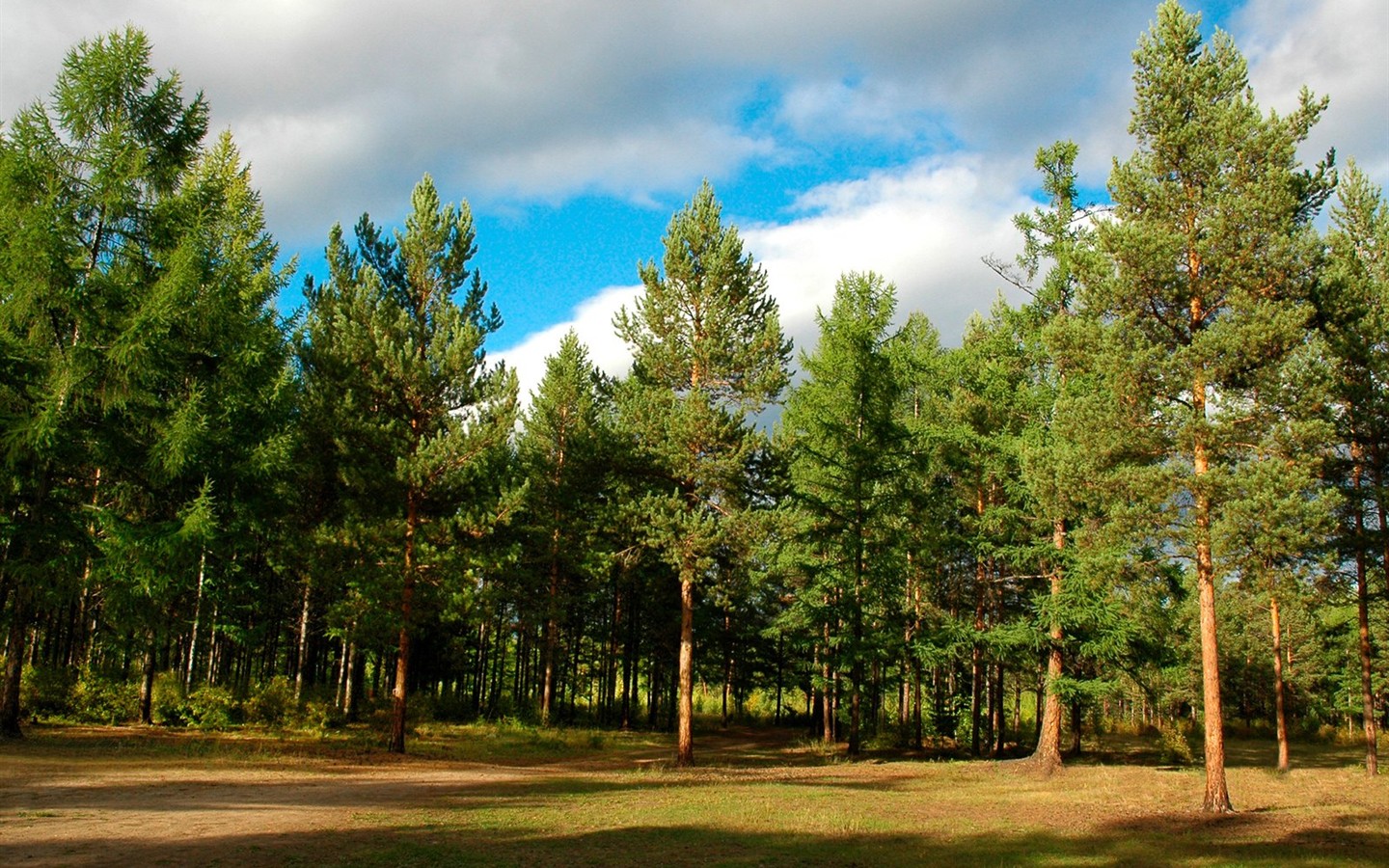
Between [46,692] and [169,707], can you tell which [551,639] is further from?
[46,692]

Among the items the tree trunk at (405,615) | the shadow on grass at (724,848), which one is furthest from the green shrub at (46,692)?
the shadow on grass at (724,848)

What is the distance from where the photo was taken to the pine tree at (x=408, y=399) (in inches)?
877

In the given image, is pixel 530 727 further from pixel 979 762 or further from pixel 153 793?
pixel 153 793

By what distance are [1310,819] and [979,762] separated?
1202 cm

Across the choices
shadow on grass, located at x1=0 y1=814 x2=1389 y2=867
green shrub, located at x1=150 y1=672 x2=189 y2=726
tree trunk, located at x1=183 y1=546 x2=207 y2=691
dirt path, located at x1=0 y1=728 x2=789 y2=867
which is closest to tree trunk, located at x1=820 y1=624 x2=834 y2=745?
dirt path, located at x1=0 y1=728 x2=789 y2=867

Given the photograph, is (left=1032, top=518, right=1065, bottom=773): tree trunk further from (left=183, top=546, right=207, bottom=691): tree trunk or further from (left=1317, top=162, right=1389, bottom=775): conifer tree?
(left=183, top=546, right=207, bottom=691): tree trunk

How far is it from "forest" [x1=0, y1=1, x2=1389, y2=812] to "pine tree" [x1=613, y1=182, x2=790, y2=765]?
0.39ft

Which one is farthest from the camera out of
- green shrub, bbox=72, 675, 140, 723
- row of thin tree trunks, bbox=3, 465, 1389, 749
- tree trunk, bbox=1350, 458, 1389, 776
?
row of thin tree trunks, bbox=3, 465, 1389, 749

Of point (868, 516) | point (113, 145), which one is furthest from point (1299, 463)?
point (113, 145)

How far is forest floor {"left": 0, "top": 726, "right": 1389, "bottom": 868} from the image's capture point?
10.6m

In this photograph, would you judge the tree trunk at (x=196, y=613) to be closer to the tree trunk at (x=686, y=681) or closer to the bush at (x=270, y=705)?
the bush at (x=270, y=705)

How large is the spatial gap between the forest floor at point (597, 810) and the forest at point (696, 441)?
235 cm

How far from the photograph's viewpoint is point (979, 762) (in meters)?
26.7

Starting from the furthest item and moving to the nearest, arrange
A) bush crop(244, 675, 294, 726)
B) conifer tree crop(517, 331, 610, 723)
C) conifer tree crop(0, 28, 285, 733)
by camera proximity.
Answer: conifer tree crop(517, 331, 610, 723), bush crop(244, 675, 294, 726), conifer tree crop(0, 28, 285, 733)
